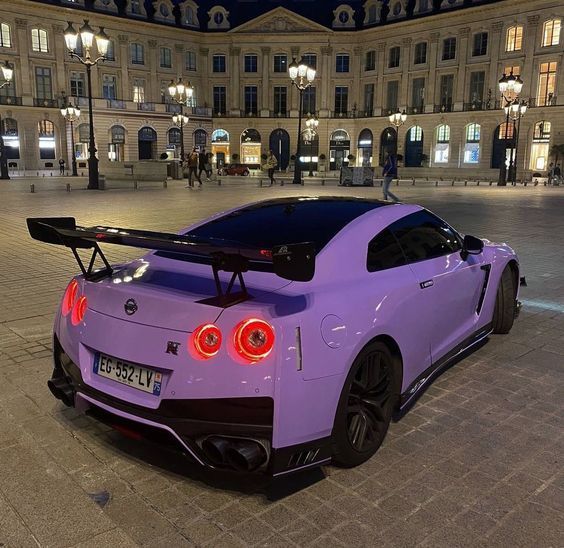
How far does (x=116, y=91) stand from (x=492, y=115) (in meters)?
42.7

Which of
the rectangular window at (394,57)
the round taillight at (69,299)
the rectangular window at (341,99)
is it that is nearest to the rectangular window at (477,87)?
the rectangular window at (394,57)

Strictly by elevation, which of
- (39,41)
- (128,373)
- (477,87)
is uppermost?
(39,41)

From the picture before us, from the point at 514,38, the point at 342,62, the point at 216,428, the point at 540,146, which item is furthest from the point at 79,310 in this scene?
the point at 342,62

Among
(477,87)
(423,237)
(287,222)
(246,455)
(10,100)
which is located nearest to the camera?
(246,455)

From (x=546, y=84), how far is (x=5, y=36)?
55441 mm

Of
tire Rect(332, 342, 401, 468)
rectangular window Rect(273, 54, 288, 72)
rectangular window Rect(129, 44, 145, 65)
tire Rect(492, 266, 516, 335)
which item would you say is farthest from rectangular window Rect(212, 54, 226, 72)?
tire Rect(332, 342, 401, 468)

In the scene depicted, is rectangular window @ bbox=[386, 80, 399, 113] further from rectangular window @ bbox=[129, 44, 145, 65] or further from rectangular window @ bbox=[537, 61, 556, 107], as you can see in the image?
rectangular window @ bbox=[129, 44, 145, 65]

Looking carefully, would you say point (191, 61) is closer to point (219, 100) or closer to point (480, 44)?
point (219, 100)

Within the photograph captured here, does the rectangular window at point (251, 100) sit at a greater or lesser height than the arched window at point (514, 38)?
lesser

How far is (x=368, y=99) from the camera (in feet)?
245

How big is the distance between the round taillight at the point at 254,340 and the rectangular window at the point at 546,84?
6378cm

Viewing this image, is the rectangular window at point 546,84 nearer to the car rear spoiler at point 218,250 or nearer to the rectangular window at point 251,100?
the rectangular window at point 251,100

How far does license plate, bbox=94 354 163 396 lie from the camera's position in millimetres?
3076

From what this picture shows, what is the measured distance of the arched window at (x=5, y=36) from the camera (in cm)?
6142
